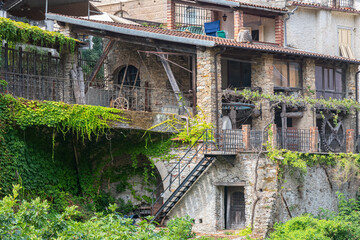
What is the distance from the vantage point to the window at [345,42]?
30688 mm

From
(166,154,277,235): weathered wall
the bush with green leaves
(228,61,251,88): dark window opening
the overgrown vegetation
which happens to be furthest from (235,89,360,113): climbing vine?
the bush with green leaves

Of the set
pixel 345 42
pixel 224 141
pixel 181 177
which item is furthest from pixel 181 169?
pixel 345 42

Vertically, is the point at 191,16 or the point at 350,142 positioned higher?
the point at 191,16

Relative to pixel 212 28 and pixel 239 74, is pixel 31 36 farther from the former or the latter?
pixel 212 28

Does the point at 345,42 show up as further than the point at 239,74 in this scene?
Yes

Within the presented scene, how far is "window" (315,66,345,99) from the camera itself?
1069 inches

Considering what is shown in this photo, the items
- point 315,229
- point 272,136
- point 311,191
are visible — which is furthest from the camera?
point 311,191

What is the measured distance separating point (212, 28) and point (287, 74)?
408cm

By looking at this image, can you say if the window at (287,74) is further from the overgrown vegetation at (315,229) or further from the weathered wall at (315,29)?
the overgrown vegetation at (315,229)

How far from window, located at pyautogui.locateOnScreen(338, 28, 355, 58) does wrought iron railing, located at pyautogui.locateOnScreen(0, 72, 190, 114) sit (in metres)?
10.1

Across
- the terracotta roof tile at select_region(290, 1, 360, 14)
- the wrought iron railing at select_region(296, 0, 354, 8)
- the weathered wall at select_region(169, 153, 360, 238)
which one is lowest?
the weathered wall at select_region(169, 153, 360, 238)

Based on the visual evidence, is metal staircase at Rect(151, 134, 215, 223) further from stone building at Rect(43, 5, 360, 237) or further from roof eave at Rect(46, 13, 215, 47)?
roof eave at Rect(46, 13, 215, 47)

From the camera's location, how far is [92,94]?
22578 mm

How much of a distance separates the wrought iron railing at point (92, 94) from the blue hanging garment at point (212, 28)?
15.0ft
